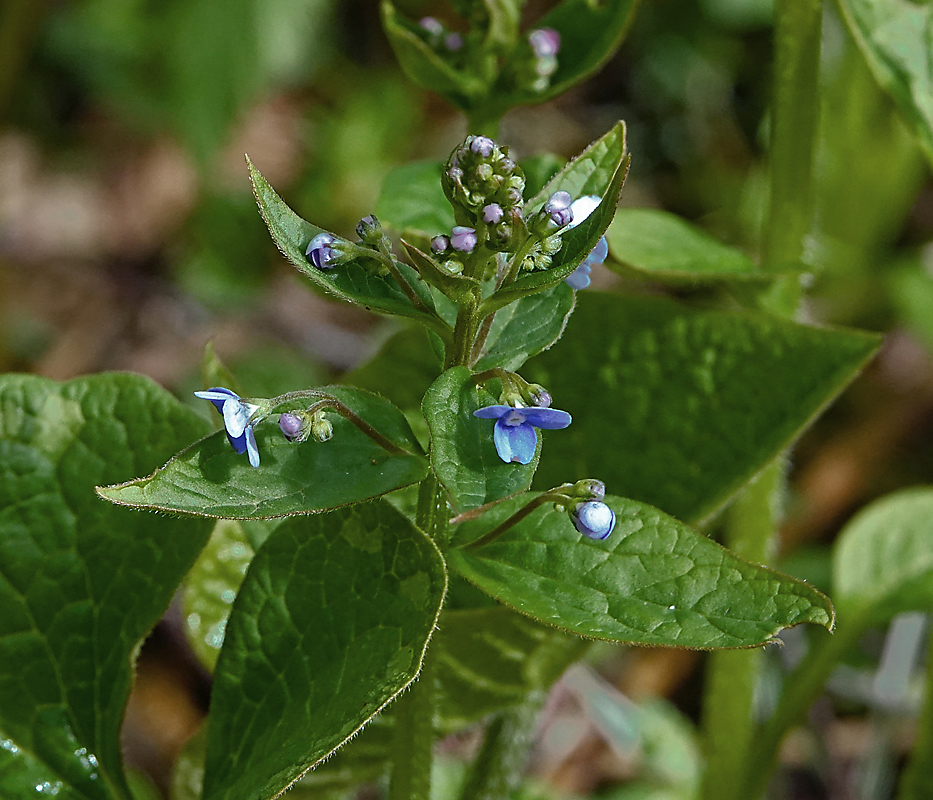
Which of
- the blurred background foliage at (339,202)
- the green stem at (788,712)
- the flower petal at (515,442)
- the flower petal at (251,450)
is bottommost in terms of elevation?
the blurred background foliage at (339,202)

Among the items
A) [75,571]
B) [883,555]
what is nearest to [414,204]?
[75,571]

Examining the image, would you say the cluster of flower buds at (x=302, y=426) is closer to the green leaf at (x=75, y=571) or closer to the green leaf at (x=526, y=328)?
the green leaf at (x=526, y=328)

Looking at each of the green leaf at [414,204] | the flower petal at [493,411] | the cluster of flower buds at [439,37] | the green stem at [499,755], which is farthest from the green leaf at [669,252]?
the green stem at [499,755]

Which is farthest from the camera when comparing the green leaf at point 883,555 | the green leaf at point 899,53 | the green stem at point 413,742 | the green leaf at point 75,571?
the green leaf at point 883,555

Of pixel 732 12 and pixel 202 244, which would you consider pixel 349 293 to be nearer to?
pixel 202 244

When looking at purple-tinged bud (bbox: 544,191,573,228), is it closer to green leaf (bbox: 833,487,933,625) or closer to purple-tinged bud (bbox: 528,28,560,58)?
purple-tinged bud (bbox: 528,28,560,58)

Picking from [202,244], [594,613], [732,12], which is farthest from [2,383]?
[732,12]

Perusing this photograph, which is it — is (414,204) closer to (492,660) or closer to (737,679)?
(492,660)
